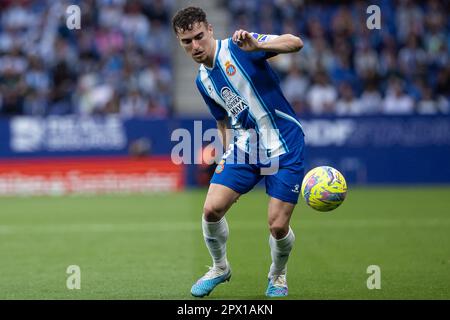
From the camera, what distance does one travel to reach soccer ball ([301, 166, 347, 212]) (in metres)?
7.41

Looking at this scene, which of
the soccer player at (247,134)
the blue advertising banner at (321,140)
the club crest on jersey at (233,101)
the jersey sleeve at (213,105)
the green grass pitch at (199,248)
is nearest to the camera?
the soccer player at (247,134)

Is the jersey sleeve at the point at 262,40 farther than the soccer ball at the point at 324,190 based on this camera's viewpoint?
No

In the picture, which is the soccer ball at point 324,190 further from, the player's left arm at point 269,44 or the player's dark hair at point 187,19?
the player's dark hair at point 187,19

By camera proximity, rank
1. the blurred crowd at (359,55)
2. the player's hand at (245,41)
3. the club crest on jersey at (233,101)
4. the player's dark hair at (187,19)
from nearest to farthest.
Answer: the player's hand at (245,41) → the player's dark hair at (187,19) → the club crest on jersey at (233,101) → the blurred crowd at (359,55)

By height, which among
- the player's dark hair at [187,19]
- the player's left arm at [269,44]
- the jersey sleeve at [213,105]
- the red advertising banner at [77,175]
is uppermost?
the player's dark hair at [187,19]

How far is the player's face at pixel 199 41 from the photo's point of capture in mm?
7098

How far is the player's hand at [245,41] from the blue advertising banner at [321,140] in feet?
40.9

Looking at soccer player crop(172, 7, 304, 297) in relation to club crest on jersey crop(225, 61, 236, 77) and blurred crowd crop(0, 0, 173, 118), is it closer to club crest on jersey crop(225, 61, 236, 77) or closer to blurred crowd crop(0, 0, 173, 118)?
club crest on jersey crop(225, 61, 236, 77)

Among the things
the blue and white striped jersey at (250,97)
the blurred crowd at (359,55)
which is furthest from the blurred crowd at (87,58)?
the blue and white striped jersey at (250,97)

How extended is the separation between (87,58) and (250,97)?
15039mm

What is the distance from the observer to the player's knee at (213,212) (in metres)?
7.30

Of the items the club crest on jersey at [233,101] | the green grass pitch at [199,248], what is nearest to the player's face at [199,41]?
the club crest on jersey at [233,101]

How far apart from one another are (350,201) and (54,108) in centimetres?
806

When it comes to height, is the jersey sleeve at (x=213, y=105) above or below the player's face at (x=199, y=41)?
below
